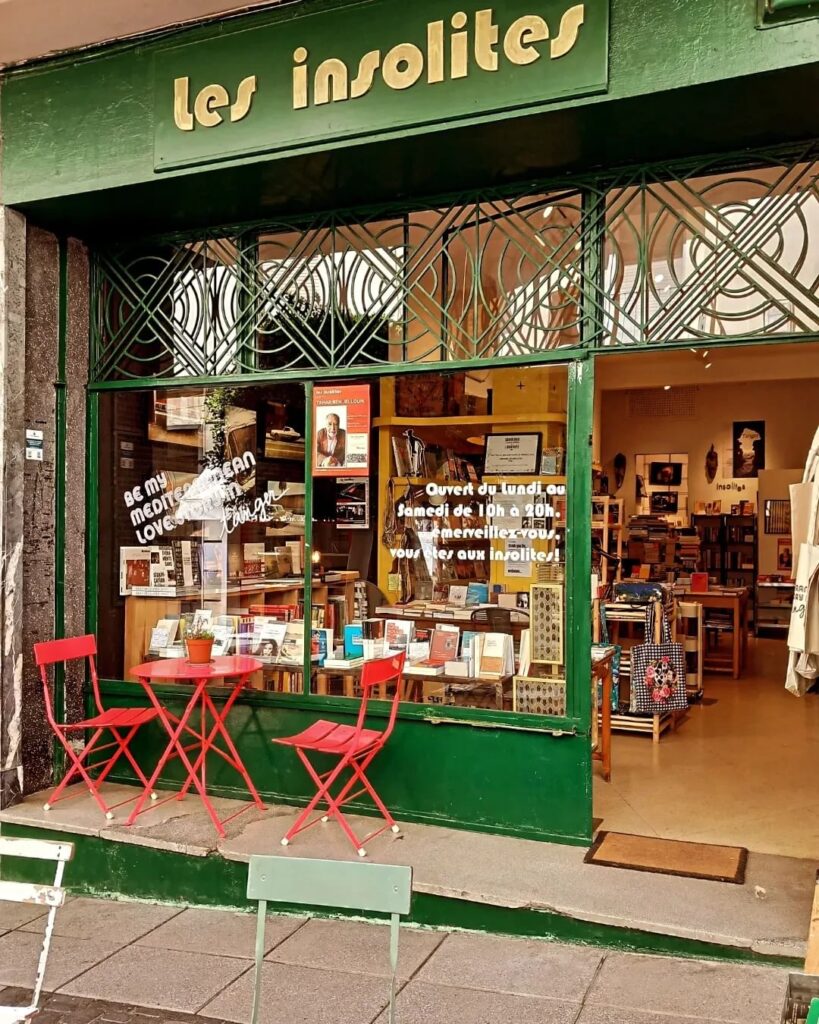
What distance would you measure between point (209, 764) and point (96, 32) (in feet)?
12.6

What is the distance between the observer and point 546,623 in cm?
477

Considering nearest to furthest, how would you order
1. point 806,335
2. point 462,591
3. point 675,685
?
point 806,335 < point 462,591 < point 675,685

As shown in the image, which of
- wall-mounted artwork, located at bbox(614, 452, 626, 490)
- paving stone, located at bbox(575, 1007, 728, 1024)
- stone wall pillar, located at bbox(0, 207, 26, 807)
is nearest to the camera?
paving stone, located at bbox(575, 1007, 728, 1024)

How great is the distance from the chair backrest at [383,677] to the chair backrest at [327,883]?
1.98 metres

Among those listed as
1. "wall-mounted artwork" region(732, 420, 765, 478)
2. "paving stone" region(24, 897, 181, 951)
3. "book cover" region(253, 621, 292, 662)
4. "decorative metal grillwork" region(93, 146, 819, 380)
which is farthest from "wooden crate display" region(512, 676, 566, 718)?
"wall-mounted artwork" region(732, 420, 765, 478)

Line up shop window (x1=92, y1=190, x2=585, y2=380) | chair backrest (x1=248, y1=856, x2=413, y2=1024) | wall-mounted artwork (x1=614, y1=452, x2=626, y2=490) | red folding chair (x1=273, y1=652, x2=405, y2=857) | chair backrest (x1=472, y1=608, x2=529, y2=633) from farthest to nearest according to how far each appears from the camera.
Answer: wall-mounted artwork (x1=614, y1=452, x2=626, y2=490), chair backrest (x1=472, y1=608, x2=529, y2=633), shop window (x1=92, y1=190, x2=585, y2=380), red folding chair (x1=273, y1=652, x2=405, y2=857), chair backrest (x1=248, y1=856, x2=413, y2=1024)

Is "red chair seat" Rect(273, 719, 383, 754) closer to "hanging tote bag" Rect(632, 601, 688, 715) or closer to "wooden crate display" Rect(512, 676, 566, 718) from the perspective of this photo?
"wooden crate display" Rect(512, 676, 566, 718)

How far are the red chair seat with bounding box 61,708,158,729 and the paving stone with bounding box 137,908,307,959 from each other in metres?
1.02

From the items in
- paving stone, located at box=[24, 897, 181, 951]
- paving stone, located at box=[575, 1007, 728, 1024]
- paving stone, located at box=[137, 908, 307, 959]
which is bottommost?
paving stone, located at box=[24, 897, 181, 951]

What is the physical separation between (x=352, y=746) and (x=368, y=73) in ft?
9.95

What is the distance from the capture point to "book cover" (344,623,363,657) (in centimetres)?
523

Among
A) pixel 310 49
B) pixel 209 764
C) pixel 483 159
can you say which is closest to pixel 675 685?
pixel 209 764

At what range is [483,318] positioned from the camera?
4750 millimetres

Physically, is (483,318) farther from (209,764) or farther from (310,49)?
(209,764)
